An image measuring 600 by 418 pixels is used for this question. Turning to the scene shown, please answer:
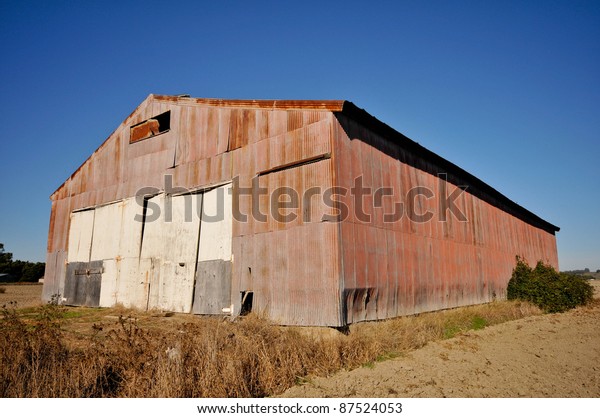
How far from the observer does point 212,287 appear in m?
11.2

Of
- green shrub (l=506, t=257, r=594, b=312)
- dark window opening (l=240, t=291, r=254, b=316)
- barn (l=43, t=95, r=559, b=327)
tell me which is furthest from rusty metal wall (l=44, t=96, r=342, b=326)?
green shrub (l=506, t=257, r=594, b=312)

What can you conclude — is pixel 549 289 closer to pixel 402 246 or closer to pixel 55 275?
pixel 402 246

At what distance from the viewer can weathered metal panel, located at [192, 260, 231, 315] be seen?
10898 mm

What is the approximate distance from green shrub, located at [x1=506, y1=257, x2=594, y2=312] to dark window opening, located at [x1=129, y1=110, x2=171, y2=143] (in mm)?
18207

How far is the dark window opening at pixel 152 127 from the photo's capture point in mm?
14875

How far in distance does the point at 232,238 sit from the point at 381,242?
413cm

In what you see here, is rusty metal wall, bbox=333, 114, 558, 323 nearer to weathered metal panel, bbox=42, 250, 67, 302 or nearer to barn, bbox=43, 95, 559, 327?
barn, bbox=43, 95, 559, 327

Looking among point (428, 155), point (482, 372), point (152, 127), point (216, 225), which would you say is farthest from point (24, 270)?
point (482, 372)

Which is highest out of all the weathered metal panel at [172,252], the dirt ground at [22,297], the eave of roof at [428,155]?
the eave of roof at [428,155]

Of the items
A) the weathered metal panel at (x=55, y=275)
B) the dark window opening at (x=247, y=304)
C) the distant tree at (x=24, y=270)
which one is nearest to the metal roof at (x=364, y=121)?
the weathered metal panel at (x=55, y=275)

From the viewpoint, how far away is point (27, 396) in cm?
484

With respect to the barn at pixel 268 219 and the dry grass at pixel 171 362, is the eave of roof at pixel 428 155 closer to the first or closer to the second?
the barn at pixel 268 219

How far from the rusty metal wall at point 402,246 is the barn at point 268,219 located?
6cm
